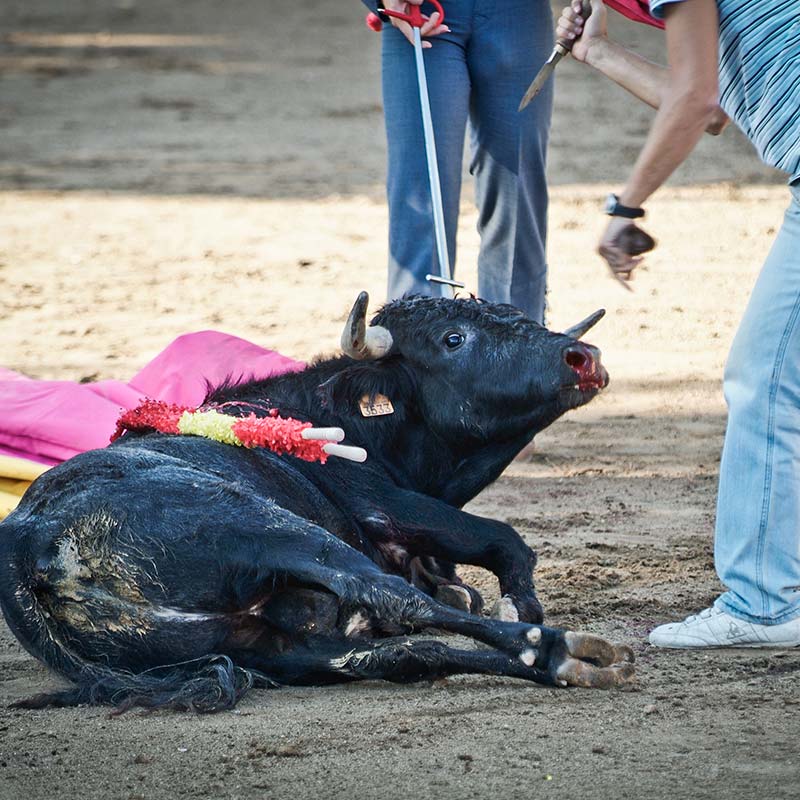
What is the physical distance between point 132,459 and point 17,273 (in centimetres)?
551

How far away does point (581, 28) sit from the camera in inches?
182

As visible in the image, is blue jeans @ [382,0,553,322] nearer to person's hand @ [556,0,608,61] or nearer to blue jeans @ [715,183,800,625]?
person's hand @ [556,0,608,61]

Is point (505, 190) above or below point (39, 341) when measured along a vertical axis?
above

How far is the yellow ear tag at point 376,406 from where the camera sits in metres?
4.64

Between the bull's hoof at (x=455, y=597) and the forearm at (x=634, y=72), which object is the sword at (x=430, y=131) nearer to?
the forearm at (x=634, y=72)

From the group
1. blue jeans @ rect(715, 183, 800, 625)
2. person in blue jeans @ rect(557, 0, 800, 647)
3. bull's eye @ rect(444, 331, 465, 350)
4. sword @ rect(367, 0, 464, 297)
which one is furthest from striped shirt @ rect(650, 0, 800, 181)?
sword @ rect(367, 0, 464, 297)

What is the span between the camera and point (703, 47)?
378 cm

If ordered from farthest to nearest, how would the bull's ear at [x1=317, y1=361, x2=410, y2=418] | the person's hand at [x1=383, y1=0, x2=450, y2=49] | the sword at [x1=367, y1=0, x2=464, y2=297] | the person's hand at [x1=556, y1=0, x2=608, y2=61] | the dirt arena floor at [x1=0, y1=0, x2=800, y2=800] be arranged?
the person's hand at [x1=383, y1=0, x2=450, y2=49]
the sword at [x1=367, y1=0, x2=464, y2=297]
the bull's ear at [x1=317, y1=361, x2=410, y2=418]
the person's hand at [x1=556, y1=0, x2=608, y2=61]
the dirt arena floor at [x1=0, y1=0, x2=800, y2=800]

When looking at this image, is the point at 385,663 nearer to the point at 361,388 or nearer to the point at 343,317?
the point at 361,388

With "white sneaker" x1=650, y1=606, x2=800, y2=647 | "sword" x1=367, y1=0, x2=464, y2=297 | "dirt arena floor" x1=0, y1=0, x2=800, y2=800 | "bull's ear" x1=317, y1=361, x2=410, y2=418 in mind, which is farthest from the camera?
"sword" x1=367, y1=0, x2=464, y2=297

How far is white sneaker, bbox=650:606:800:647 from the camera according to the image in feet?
13.7

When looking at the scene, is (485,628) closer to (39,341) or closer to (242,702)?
(242,702)

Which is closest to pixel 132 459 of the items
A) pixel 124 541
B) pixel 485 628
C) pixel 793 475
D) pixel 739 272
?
pixel 124 541

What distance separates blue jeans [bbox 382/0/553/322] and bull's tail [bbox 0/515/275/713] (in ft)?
7.48
